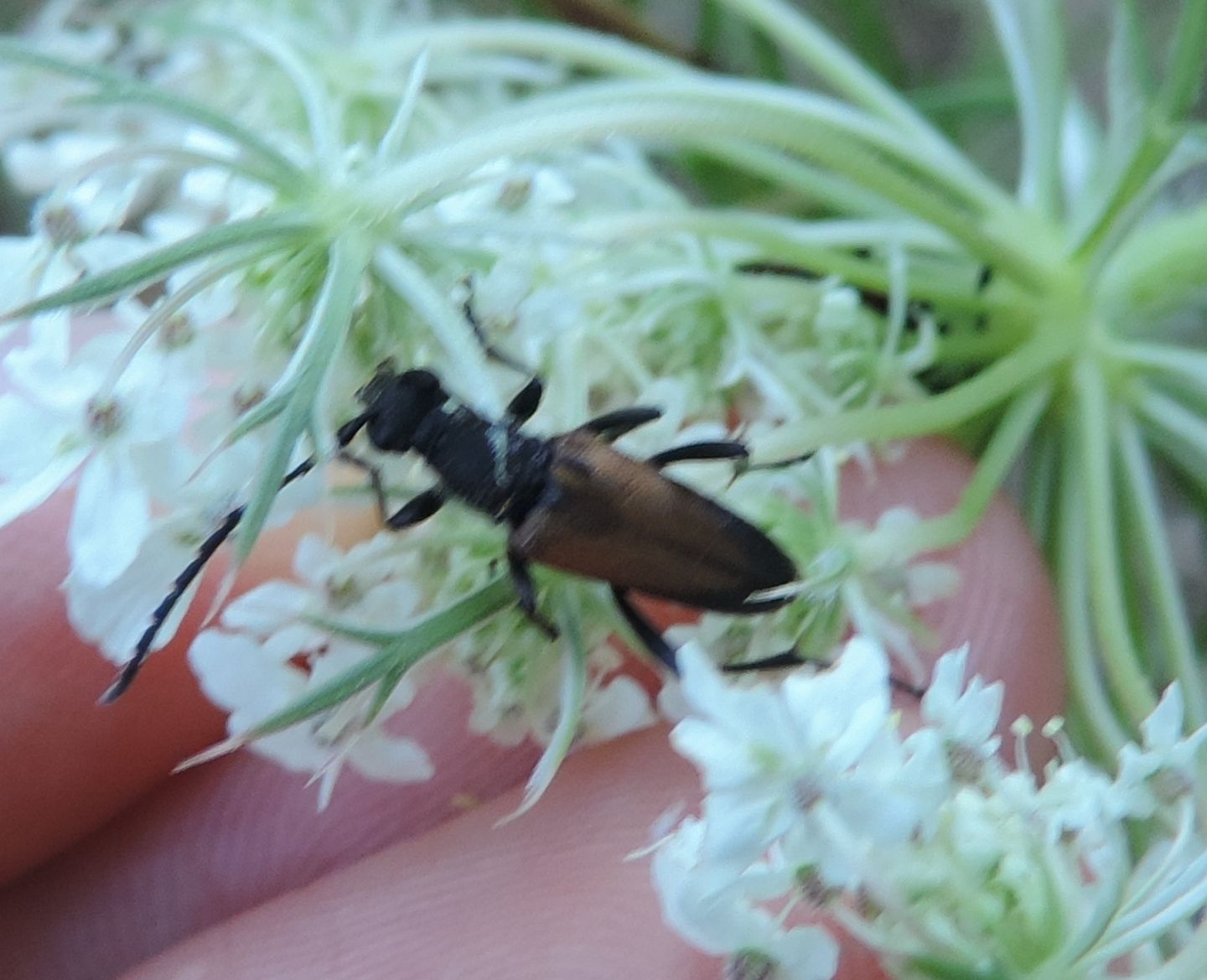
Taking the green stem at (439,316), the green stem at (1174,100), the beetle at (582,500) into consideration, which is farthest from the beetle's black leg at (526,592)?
the green stem at (1174,100)

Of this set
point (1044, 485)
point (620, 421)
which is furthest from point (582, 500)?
point (1044, 485)

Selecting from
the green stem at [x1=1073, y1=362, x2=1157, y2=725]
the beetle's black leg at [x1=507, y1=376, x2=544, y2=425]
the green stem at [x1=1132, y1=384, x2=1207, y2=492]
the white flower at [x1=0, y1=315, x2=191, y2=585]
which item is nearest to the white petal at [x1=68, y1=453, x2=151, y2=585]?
the white flower at [x1=0, y1=315, x2=191, y2=585]

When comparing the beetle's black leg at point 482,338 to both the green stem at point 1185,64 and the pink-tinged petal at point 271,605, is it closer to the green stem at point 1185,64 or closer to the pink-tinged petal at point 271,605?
the pink-tinged petal at point 271,605

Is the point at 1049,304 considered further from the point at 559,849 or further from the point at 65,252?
the point at 65,252

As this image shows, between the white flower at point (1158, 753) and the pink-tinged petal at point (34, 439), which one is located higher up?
the pink-tinged petal at point (34, 439)

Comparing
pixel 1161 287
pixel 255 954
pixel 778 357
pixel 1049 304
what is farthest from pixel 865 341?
pixel 255 954

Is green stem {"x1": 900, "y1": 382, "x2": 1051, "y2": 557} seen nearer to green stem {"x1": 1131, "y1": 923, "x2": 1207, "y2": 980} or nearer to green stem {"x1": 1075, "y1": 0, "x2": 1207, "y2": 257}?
green stem {"x1": 1075, "y1": 0, "x2": 1207, "y2": 257}
